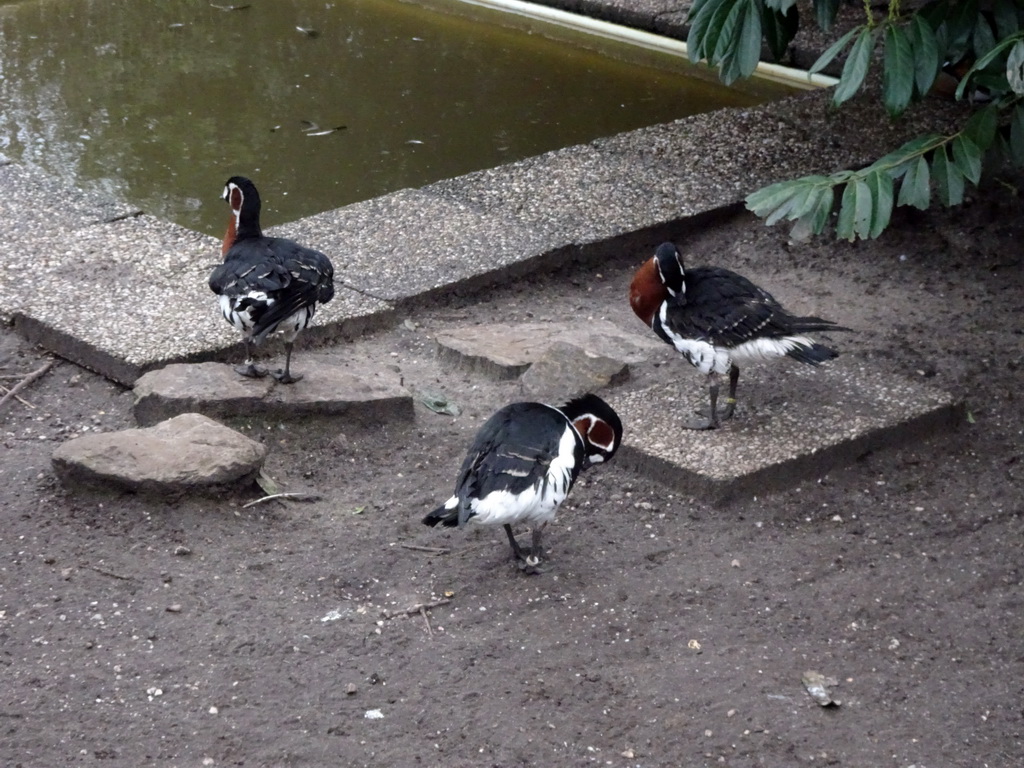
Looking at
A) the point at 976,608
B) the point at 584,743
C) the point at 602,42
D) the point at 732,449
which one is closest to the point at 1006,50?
the point at 732,449

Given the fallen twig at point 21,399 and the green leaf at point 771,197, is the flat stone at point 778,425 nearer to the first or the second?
the green leaf at point 771,197

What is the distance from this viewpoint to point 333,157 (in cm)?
740

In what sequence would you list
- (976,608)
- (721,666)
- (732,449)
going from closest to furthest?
(721,666), (976,608), (732,449)

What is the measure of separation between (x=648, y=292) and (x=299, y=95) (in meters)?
4.44

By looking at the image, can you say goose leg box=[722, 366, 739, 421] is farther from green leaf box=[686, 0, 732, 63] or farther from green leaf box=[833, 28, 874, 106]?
green leaf box=[686, 0, 732, 63]

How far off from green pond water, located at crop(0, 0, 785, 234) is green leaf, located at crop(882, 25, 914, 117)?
2.99m

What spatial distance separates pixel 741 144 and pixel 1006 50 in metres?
2.17

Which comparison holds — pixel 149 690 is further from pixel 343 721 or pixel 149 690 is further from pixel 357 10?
pixel 357 10

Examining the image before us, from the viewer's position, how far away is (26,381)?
4863 millimetres

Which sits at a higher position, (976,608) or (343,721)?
(976,608)

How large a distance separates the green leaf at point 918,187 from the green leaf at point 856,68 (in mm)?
365

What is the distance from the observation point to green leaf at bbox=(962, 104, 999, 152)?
4.74 metres

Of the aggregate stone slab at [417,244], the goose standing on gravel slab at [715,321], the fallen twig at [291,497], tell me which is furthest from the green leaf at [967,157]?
the fallen twig at [291,497]

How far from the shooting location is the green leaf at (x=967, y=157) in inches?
183
